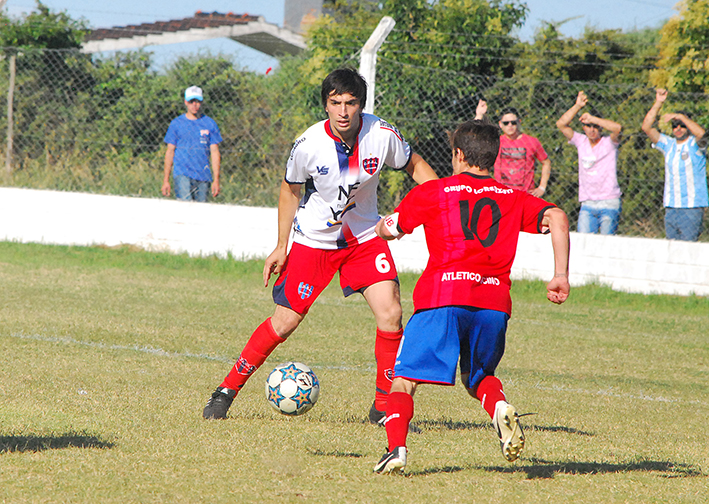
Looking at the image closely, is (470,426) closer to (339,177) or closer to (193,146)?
(339,177)

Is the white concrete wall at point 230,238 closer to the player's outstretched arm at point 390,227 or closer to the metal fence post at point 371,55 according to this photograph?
the metal fence post at point 371,55

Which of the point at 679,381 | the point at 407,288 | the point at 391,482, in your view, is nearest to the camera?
the point at 391,482

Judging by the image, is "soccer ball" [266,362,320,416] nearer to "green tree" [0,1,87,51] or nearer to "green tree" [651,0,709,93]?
"green tree" [651,0,709,93]

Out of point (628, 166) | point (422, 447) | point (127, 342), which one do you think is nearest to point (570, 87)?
point (628, 166)

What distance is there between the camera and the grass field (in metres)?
3.87

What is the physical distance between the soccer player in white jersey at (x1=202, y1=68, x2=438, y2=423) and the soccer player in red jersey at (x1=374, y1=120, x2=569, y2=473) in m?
1.03

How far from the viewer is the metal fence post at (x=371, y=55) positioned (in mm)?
12039

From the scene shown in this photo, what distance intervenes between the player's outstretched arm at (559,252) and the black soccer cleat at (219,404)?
207 cm

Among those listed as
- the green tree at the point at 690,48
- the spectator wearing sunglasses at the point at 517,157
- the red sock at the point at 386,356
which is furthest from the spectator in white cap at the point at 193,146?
the red sock at the point at 386,356

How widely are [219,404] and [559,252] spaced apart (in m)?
2.19

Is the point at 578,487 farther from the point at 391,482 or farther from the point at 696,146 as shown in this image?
the point at 696,146

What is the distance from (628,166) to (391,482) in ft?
31.4

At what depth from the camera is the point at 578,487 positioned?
403 centimetres

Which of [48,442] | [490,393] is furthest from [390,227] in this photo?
[48,442]
